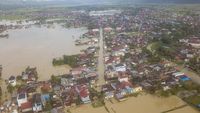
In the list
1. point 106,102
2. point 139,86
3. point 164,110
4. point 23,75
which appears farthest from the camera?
point 23,75

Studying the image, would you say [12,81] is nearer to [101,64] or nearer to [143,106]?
[101,64]

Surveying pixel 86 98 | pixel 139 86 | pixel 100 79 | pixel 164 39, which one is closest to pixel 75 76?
pixel 100 79

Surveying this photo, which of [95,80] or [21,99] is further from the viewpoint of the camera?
[95,80]

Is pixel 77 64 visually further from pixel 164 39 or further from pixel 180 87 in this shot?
pixel 164 39

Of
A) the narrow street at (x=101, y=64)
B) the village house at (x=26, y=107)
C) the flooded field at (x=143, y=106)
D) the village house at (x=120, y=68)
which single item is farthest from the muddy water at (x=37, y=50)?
the flooded field at (x=143, y=106)

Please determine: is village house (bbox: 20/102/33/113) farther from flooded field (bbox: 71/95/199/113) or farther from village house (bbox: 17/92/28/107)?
flooded field (bbox: 71/95/199/113)

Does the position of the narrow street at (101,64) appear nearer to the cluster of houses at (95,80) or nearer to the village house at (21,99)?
the cluster of houses at (95,80)

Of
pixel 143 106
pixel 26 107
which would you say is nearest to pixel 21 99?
pixel 26 107

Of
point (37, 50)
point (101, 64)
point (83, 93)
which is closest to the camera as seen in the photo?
Result: point (83, 93)
